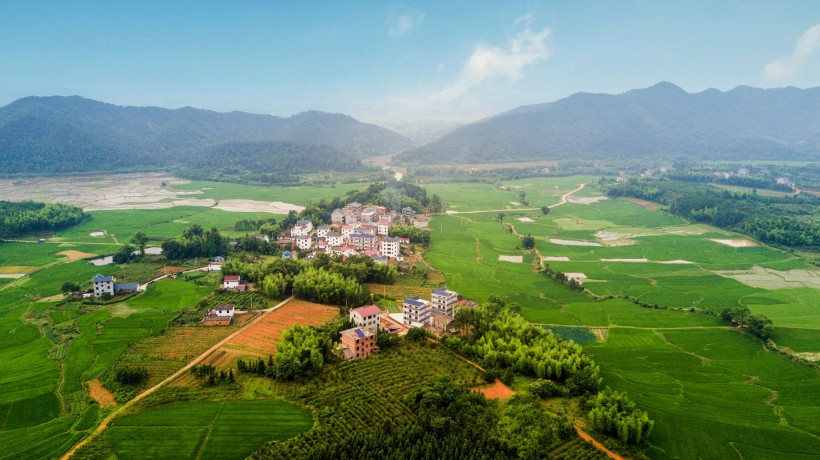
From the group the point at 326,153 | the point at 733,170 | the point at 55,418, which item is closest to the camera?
the point at 55,418

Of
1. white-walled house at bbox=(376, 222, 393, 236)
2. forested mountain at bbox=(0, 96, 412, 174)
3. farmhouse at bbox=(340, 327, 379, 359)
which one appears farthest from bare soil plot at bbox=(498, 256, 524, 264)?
forested mountain at bbox=(0, 96, 412, 174)

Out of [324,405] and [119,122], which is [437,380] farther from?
[119,122]

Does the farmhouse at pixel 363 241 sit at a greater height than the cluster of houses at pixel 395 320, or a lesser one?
greater

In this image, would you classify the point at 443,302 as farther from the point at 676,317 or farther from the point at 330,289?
the point at 676,317

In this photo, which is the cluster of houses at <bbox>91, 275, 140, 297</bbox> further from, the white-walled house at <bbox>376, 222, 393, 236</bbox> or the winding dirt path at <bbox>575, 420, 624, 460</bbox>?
the winding dirt path at <bbox>575, 420, 624, 460</bbox>

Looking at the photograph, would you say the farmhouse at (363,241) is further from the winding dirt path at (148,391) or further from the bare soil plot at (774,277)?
the bare soil plot at (774,277)

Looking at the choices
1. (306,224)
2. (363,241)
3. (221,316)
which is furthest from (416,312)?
(306,224)

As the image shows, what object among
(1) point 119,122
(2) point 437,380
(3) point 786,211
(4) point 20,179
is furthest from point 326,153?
(2) point 437,380

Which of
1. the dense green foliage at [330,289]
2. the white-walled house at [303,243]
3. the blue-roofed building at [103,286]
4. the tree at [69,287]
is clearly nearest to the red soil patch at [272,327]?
the dense green foliage at [330,289]
